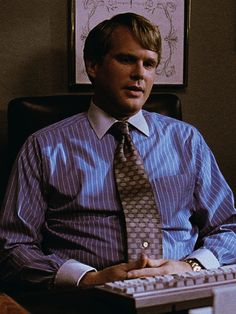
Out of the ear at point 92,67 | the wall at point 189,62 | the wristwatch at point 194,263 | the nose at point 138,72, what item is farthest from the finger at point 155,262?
the wall at point 189,62

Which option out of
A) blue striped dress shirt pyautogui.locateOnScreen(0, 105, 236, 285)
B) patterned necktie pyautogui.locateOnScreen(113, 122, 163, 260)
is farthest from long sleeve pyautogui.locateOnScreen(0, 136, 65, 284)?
patterned necktie pyautogui.locateOnScreen(113, 122, 163, 260)

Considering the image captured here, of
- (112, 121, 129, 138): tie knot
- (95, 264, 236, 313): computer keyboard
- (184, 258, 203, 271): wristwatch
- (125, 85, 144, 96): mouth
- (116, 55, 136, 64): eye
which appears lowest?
(184, 258, 203, 271): wristwatch

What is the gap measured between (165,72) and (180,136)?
599 mm

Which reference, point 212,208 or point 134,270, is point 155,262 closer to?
point 134,270

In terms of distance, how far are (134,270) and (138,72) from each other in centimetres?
67

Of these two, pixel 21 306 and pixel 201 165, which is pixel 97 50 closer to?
pixel 201 165

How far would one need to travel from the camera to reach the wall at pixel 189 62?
2.33m

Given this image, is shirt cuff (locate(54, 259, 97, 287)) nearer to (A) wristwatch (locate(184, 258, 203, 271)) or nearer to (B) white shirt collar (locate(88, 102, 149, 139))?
(A) wristwatch (locate(184, 258, 203, 271))

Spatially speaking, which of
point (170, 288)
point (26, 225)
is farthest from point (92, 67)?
point (170, 288)

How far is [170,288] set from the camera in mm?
1144

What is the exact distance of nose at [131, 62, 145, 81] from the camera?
1.92 metres

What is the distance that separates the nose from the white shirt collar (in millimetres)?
136

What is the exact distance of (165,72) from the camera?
2.56 metres

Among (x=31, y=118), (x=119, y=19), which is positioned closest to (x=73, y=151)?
(x=31, y=118)
